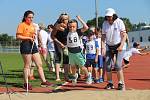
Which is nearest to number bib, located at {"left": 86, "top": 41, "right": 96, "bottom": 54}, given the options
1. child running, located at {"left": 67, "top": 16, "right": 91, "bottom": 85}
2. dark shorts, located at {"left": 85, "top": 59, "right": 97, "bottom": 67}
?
dark shorts, located at {"left": 85, "top": 59, "right": 97, "bottom": 67}

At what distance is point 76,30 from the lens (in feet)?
38.3

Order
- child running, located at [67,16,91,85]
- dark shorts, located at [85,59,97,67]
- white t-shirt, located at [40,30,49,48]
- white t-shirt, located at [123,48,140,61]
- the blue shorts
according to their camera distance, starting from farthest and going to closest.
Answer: white t-shirt, located at [123,48,140,61] < white t-shirt, located at [40,30,49,48] < the blue shorts < dark shorts, located at [85,59,97,67] < child running, located at [67,16,91,85]

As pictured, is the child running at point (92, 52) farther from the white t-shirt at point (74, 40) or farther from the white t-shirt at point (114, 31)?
the white t-shirt at point (114, 31)

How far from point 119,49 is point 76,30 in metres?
1.57

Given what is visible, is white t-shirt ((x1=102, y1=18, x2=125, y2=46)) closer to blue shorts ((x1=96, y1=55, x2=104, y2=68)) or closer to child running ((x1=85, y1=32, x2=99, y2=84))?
child running ((x1=85, y1=32, x2=99, y2=84))

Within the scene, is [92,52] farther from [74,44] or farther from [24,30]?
[24,30]

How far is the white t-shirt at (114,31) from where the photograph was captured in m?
10.6

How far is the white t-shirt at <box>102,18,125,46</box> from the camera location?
10617 mm

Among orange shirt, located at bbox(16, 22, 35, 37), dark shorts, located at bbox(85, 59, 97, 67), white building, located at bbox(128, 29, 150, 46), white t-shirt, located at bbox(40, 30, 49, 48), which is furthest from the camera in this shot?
white building, located at bbox(128, 29, 150, 46)

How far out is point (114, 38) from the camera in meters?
10.7

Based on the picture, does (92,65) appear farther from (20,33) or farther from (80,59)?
(20,33)

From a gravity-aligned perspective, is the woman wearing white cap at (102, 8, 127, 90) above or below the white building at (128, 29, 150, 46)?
below

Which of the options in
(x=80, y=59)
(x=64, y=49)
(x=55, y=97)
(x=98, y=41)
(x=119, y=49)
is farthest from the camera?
(x=98, y=41)

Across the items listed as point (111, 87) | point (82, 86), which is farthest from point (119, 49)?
point (82, 86)
